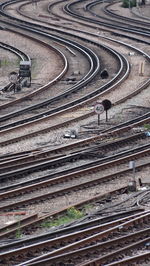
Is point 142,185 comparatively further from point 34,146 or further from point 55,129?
point 55,129

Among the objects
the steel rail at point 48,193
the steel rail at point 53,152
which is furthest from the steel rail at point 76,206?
the steel rail at point 53,152

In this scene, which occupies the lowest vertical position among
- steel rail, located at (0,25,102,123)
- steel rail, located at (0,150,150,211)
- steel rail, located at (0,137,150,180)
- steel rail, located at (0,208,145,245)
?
steel rail, located at (0,208,145,245)

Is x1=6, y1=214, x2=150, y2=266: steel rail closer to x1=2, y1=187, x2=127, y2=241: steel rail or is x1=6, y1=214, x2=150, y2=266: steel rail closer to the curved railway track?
the curved railway track

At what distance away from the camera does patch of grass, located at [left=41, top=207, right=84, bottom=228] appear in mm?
17938

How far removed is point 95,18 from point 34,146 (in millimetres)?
30482

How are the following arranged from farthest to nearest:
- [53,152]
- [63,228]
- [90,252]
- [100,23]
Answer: [100,23]
[53,152]
[63,228]
[90,252]

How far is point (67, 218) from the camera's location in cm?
1836

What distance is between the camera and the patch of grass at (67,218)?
17.9 meters

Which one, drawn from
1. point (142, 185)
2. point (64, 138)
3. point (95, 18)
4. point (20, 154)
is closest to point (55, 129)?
point (64, 138)

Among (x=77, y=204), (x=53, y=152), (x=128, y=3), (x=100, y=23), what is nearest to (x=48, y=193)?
(x=77, y=204)

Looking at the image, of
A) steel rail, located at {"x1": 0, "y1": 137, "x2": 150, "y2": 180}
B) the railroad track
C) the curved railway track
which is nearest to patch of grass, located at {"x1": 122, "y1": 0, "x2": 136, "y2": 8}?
the curved railway track

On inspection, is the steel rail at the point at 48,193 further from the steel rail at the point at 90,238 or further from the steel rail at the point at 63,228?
the steel rail at the point at 90,238

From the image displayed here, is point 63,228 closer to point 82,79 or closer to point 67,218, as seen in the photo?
point 67,218

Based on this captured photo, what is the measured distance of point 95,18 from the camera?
53.5 meters
